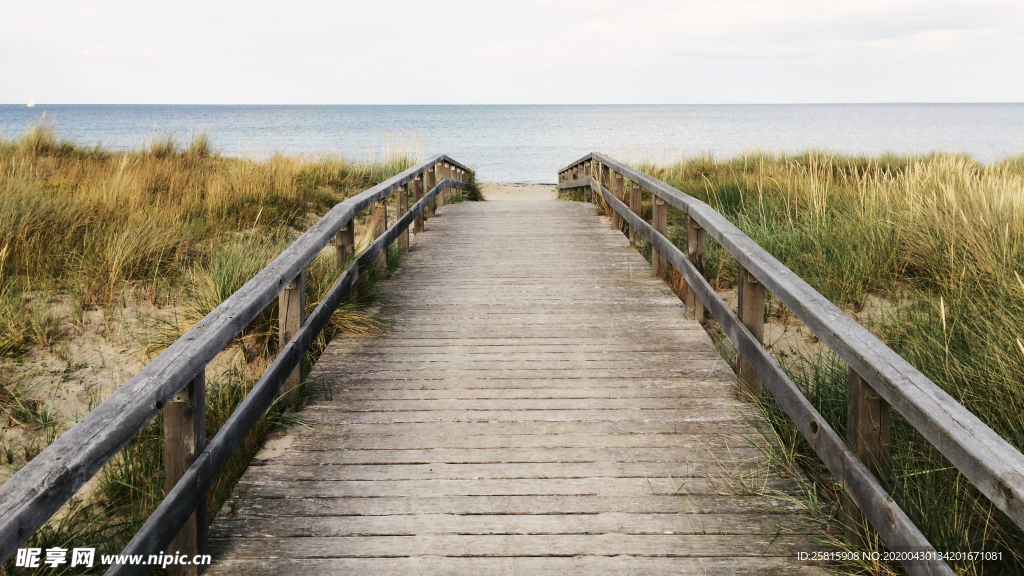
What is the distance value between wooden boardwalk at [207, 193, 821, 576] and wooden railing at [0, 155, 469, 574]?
289 millimetres

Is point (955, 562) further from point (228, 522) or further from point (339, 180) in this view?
point (339, 180)

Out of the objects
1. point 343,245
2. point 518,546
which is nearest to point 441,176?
point 343,245

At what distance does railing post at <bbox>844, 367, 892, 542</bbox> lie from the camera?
224cm

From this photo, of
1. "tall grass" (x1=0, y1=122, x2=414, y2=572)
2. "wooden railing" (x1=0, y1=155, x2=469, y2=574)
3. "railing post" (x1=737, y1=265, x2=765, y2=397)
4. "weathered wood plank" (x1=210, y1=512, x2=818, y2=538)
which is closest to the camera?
"wooden railing" (x1=0, y1=155, x2=469, y2=574)

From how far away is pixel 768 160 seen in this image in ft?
43.5

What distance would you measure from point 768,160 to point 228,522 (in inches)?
492

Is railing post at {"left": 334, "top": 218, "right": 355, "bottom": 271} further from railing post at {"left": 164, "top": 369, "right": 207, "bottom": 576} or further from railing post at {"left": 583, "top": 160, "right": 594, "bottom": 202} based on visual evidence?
railing post at {"left": 583, "top": 160, "right": 594, "bottom": 202}

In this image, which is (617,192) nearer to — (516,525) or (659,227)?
(659,227)

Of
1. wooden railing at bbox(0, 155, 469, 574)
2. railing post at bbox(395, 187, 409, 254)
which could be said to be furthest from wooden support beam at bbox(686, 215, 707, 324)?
railing post at bbox(395, 187, 409, 254)

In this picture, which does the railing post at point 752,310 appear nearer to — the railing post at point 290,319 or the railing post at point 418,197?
the railing post at point 290,319

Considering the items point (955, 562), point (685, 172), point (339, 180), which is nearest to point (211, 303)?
point (955, 562)

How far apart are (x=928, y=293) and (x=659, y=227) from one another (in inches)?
76.9

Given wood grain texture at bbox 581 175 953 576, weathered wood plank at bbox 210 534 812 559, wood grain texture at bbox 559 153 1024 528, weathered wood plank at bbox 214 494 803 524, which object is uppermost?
wood grain texture at bbox 559 153 1024 528

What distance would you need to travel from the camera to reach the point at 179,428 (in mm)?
2215
